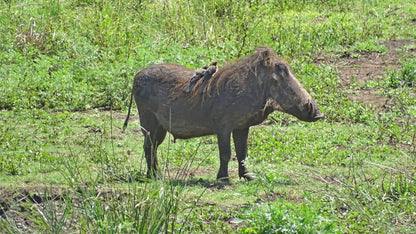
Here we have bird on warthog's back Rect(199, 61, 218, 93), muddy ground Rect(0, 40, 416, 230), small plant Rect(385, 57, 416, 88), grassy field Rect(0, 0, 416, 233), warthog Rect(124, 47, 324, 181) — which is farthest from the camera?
small plant Rect(385, 57, 416, 88)

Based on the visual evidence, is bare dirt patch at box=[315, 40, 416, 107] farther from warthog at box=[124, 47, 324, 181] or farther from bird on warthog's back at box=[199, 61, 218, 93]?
bird on warthog's back at box=[199, 61, 218, 93]

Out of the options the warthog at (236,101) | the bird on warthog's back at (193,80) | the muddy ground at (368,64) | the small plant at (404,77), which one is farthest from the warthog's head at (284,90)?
the small plant at (404,77)

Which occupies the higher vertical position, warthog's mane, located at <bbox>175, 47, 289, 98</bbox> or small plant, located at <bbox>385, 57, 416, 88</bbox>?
warthog's mane, located at <bbox>175, 47, 289, 98</bbox>

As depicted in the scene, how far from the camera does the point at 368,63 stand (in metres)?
12.1

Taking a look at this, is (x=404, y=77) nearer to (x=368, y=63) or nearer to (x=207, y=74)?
(x=368, y=63)

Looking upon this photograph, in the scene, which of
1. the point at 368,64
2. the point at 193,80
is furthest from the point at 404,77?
the point at 193,80

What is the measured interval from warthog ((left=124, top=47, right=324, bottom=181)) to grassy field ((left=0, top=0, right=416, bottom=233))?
11.5 inches

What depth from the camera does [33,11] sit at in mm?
12820

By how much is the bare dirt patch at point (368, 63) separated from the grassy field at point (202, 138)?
0.03 m

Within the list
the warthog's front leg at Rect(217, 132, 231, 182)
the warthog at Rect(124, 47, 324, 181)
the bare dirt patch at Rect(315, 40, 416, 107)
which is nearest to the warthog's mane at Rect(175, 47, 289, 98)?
the warthog at Rect(124, 47, 324, 181)

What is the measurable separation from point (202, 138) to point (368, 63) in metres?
3.91

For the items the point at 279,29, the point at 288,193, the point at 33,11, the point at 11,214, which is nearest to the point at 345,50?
the point at 279,29

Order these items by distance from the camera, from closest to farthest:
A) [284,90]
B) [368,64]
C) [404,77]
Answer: [284,90], [404,77], [368,64]

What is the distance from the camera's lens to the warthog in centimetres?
755
